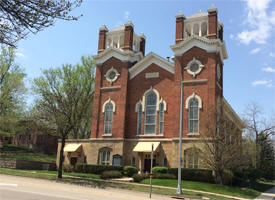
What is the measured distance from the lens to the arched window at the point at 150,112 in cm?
3473

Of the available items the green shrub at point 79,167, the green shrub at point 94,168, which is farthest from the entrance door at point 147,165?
the green shrub at point 79,167

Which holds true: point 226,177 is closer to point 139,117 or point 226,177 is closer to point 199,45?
point 139,117

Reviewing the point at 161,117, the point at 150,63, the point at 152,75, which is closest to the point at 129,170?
the point at 161,117

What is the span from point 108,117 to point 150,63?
849 cm

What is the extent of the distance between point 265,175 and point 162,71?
108ft

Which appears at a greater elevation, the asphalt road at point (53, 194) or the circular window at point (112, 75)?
the circular window at point (112, 75)

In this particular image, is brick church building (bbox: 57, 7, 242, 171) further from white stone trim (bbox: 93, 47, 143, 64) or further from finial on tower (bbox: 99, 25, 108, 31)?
finial on tower (bbox: 99, 25, 108, 31)

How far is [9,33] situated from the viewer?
10.2 meters

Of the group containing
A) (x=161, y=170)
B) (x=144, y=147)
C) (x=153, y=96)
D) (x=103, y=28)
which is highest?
(x=103, y=28)

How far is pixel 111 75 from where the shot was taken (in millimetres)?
38438

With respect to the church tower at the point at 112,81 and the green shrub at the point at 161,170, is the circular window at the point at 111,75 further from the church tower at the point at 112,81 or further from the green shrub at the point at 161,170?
the green shrub at the point at 161,170

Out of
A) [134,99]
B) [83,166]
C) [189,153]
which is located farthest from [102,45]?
[189,153]

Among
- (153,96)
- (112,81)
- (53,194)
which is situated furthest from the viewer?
(112,81)

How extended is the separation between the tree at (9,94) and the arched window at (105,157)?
44.3 ft
